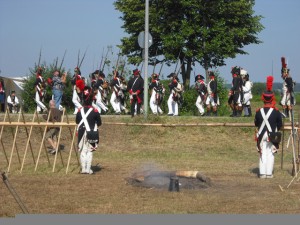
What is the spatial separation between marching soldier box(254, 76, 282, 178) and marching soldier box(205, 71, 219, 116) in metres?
10.5

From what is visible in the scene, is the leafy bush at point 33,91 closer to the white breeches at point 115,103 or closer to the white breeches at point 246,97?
the white breeches at point 115,103

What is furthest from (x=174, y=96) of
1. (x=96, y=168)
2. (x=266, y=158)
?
(x=266, y=158)

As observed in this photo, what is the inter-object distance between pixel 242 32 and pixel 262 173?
2794 cm

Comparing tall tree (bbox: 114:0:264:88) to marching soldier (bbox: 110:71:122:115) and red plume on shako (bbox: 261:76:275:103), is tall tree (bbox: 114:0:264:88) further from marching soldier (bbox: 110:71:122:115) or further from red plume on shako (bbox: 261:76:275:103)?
red plume on shako (bbox: 261:76:275:103)

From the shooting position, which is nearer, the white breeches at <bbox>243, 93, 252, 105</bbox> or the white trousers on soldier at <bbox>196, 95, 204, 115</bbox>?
the white breeches at <bbox>243, 93, 252, 105</bbox>

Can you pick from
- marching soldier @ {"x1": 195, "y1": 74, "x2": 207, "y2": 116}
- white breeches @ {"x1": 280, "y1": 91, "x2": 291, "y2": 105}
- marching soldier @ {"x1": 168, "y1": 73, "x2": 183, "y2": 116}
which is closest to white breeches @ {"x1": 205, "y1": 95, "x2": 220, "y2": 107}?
marching soldier @ {"x1": 195, "y1": 74, "x2": 207, "y2": 116}

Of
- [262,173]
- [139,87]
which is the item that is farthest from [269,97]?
[139,87]

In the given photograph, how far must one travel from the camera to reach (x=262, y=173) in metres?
13.4

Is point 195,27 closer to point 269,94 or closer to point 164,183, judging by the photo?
point 269,94

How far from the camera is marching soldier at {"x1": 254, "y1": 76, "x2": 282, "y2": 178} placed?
13.3 m

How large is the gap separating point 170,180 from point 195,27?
29021 millimetres

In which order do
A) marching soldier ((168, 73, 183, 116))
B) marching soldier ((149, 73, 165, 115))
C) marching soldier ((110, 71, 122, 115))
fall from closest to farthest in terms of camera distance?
marching soldier ((168, 73, 183, 116)) < marching soldier ((149, 73, 165, 115)) < marching soldier ((110, 71, 122, 115))

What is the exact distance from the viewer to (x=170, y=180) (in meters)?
11.6

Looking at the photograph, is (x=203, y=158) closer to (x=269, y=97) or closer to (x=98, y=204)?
(x=269, y=97)
